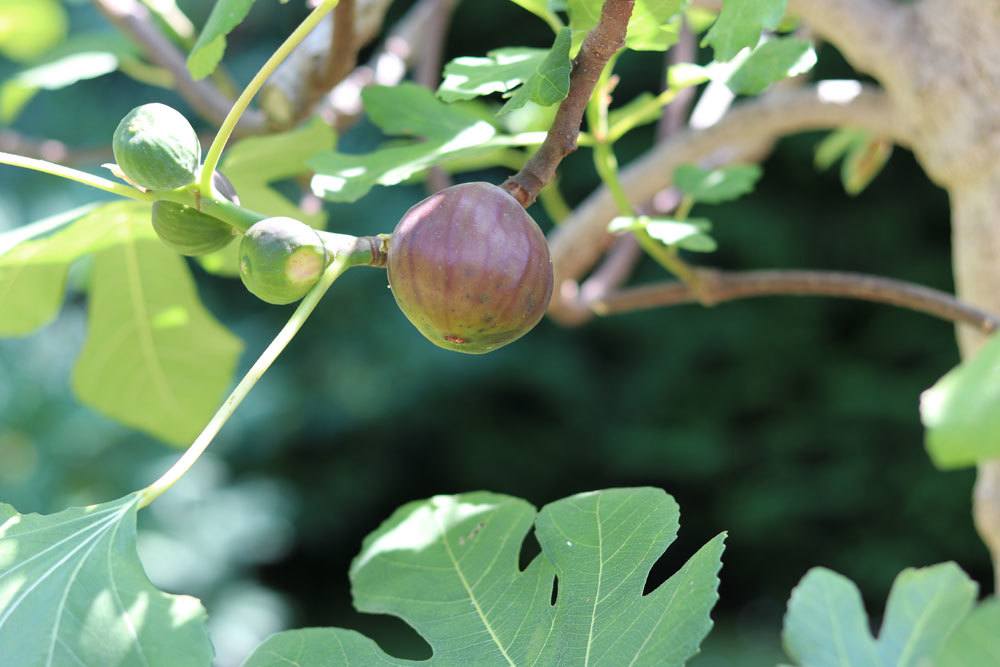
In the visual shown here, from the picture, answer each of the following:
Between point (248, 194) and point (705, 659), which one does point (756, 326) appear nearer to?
point (705, 659)

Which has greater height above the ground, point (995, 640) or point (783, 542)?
point (995, 640)

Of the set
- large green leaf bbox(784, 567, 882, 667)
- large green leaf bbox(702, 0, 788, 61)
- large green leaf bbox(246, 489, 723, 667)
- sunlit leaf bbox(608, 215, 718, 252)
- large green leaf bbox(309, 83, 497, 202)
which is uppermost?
large green leaf bbox(702, 0, 788, 61)

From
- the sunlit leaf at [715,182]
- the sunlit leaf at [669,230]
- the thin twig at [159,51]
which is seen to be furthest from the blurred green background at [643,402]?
the sunlit leaf at [669,230]

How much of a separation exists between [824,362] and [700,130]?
2728 millimetres

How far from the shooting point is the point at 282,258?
1.64 feet

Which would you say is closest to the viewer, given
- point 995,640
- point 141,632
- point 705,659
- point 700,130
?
point 995,640

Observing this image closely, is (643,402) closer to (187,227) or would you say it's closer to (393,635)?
(393,635)

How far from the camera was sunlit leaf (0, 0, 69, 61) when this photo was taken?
52.7 inches

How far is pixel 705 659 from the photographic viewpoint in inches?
132

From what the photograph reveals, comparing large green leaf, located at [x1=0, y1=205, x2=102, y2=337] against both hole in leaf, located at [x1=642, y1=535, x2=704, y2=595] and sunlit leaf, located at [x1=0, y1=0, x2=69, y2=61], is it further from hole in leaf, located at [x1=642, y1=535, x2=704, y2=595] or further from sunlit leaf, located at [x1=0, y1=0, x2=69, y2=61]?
hole in leaf, located at [x1=642, y1=535, x2=704, y2=595]

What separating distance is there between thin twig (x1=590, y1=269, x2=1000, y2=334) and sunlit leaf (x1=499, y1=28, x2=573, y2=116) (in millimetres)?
405

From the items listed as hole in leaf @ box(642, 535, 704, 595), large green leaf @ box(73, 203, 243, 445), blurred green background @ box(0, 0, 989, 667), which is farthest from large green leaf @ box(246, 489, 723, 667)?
hole in leaf @ box(642, 535, 704, 595)

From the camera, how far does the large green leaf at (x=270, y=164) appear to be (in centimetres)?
80

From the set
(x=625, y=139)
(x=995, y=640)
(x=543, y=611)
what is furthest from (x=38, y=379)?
(x=995, y=640)
